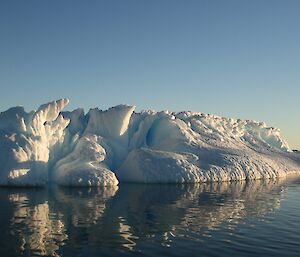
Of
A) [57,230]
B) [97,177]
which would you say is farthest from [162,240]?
[97,177]

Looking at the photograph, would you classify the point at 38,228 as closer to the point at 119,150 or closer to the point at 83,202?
the point at 83,202

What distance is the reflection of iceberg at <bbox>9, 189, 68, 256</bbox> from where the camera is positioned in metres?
14.1

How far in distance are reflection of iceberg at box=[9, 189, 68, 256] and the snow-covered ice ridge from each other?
350 inches

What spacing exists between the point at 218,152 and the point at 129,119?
34.6 feet

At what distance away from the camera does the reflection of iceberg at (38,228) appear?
46.3ft

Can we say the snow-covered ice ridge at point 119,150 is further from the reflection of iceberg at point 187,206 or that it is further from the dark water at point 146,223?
the dark water at point 146,223

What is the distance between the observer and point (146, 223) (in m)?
18.6

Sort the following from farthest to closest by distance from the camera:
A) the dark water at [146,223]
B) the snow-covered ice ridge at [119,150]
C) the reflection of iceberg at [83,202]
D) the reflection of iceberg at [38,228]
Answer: the snow-covered ice ridge at [119,150]
the reflection of iceberg at [83,202]
the dark water at [146,223]
the reflection of iceberg at [38,228]

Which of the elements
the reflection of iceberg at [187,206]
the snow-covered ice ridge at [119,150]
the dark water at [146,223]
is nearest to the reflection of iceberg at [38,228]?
the dark water at [146,223]

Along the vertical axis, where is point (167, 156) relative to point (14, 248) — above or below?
above

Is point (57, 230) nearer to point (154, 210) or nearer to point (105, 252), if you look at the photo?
point (105, 252)

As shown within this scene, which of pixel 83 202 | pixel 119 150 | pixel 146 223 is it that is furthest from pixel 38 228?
pixel 119 150

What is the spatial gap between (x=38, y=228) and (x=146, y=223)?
4947 millimetres

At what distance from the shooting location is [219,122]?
55.5 metres
